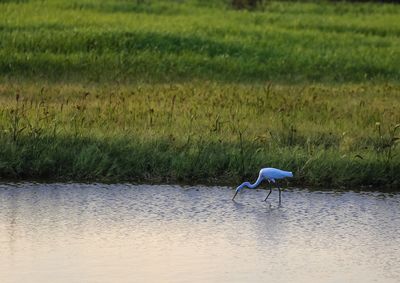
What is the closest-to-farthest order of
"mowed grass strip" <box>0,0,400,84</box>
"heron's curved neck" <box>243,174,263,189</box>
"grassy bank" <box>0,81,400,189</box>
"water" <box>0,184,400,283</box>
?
"water" <box>0,184,400,283</box> < "heron's curved neck" <box>243,174,263,189</box> < "grassy bank" <box>0,81,400,189</box> < "mowed grass strip" <box>0,0,400,84</box>

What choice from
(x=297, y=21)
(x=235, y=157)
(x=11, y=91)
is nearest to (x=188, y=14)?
(x=297, y=21)

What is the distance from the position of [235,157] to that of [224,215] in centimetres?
146

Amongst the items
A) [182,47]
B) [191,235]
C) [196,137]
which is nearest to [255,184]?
[191,235]

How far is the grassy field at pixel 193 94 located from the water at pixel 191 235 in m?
0.40

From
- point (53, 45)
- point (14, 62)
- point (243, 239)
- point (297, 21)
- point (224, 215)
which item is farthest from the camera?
point (297, 21)

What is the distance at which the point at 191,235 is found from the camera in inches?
324

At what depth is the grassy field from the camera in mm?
10289

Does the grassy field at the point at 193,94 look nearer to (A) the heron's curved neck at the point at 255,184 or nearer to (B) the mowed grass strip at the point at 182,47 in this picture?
(B) the mowed grass strip at the point at 182,47

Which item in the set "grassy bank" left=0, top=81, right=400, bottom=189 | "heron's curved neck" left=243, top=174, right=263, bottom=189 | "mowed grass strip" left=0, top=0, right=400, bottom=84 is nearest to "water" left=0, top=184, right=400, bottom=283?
"heron's curved neck" left=243, top=174, right=263, bottom=189

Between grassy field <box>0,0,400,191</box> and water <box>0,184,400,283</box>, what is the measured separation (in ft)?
1.33

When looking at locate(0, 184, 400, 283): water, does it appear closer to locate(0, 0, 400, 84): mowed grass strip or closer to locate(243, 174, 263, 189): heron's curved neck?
locate(243, 174, 263, 189): heron's curved neck

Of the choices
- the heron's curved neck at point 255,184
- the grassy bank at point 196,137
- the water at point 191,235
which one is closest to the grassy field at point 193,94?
the grassy bank at point 196,137

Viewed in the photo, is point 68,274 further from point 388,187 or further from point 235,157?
point 388,187

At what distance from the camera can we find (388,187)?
1029 centimetres
